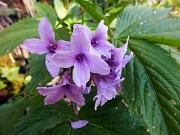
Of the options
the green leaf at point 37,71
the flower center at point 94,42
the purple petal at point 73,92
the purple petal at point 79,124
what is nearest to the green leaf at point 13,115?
the purple petal at point 79,124

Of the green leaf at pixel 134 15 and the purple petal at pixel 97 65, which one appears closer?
the purple petal at pixel 97 65

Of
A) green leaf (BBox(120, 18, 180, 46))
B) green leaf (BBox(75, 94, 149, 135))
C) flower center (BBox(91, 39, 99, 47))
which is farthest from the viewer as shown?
green leaf (BBox(75, 94, 149, 135))

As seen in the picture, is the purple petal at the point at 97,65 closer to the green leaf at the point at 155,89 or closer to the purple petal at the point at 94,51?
the purple petal at the point at 94,51

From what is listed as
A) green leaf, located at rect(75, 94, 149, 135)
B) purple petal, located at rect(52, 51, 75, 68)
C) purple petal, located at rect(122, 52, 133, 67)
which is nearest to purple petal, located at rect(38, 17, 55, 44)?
purple petal, located at rect(52, 51, 75, 68)

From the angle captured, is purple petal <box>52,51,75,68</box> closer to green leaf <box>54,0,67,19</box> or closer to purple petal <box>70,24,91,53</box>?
purple petal <box>70,24,91,53</box>

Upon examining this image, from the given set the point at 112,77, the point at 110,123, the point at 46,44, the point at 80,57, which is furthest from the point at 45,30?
the point at 110,123

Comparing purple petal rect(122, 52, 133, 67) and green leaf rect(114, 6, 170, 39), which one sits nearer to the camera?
purple petal rect(122, 52, 133, 67)
